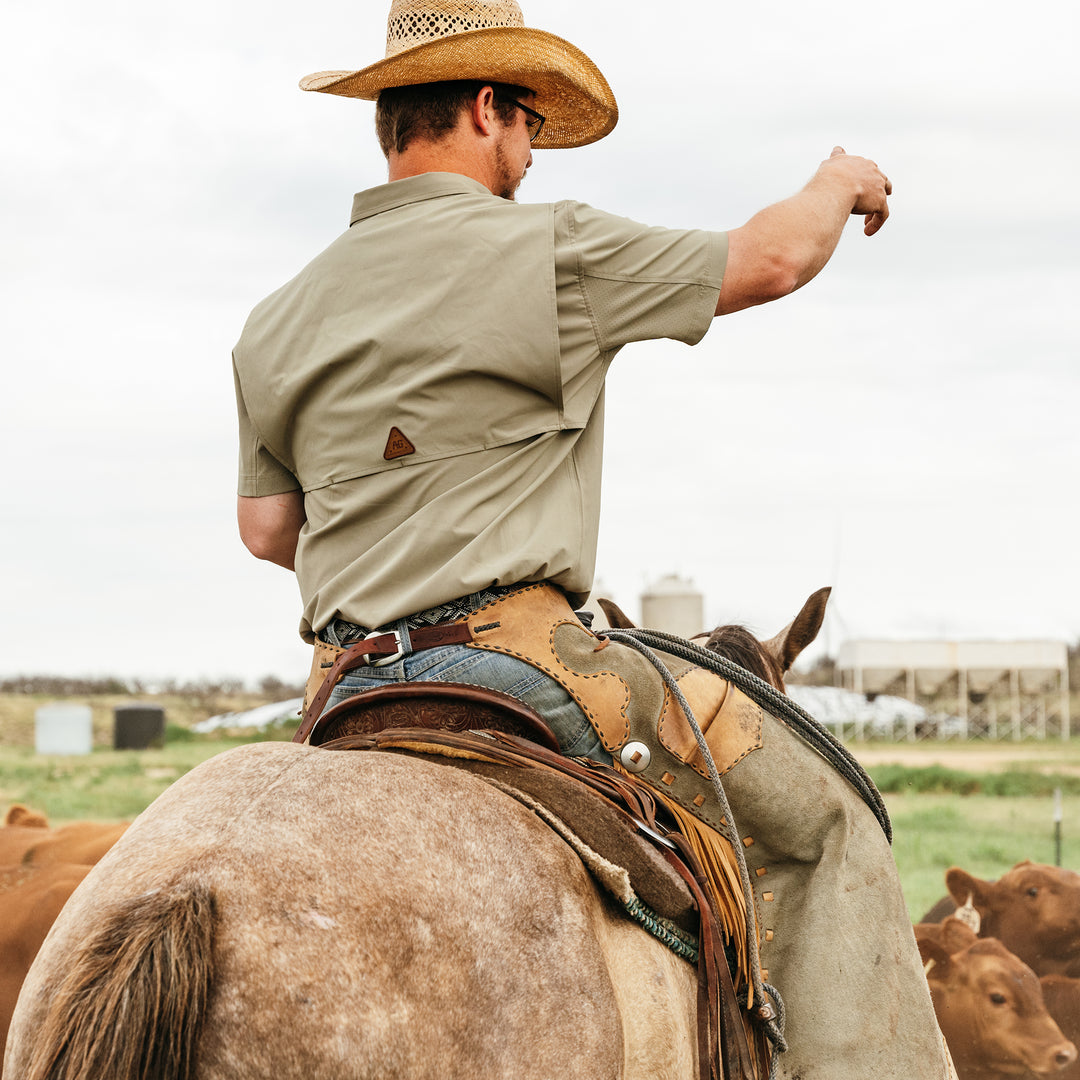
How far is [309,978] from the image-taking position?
1.97 meters

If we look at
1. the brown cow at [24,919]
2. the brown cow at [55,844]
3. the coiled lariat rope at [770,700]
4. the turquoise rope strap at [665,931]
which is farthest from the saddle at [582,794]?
the brown cow at [55,844]

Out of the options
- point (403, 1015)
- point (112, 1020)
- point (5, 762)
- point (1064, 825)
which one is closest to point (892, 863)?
point (403, 1015)

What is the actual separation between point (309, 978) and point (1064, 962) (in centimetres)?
835

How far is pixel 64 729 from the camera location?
27.8 meters

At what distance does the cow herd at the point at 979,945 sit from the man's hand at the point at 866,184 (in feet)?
15.9

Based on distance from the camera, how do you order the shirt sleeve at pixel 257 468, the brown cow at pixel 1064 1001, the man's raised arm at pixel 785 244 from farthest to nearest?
the brown cow at pixel 1064 1001
the shirt sleeve at pixel 257 468
the man's raised arm at pixel 785 244

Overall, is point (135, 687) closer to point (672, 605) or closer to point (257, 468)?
point (672, 605)

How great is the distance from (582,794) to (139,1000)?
40.8 inches

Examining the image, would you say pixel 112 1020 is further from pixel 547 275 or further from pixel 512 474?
pixel 547 275

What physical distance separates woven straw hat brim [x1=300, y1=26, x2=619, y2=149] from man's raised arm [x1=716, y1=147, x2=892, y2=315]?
0.68m

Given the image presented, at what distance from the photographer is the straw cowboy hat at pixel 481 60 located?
3.17m

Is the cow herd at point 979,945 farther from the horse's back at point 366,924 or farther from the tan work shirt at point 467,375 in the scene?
the horse's back at point 366,924

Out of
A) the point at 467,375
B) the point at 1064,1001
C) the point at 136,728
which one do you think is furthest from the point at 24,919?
the point at 136,728

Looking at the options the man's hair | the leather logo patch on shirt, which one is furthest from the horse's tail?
the man's hair
